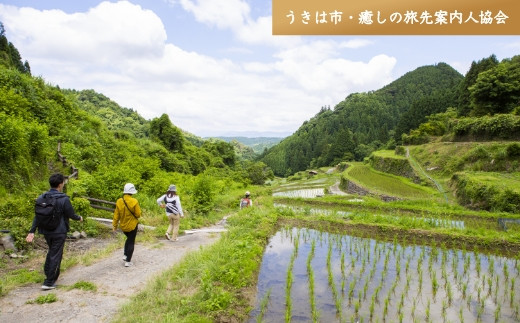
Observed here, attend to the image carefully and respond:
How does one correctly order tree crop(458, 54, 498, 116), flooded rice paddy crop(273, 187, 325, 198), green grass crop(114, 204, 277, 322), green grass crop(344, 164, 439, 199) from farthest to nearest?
tree crop(458, 54, 498, 116) → flooded rice paddy crop(273, 187, 325, 198) → green grass crop(344, 164, 439, 199) → green grass crop(114, 204, 277, 322)

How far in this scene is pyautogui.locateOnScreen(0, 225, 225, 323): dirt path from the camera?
4.73 m

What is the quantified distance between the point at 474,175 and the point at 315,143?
91.2 m

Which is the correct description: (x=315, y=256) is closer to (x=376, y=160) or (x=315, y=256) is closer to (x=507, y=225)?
(x=507, y=225)

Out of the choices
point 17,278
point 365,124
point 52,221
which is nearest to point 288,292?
point 52,221

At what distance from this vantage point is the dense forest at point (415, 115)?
111 ft

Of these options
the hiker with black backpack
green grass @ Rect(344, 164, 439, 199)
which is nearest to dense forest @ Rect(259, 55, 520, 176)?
green grass @ Rect(344, 164, 439, 199)

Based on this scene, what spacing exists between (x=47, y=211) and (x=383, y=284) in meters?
6.63

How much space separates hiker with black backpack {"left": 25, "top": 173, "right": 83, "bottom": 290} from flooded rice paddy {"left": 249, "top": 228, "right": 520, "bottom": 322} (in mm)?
3569

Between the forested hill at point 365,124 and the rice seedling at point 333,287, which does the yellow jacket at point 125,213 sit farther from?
the forested hill at point 365,124

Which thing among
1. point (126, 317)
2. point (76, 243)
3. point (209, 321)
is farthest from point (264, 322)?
point (76, 243)

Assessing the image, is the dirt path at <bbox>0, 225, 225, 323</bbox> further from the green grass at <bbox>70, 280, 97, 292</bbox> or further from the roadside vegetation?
the roadside vegetation

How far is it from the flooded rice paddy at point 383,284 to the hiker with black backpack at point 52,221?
3.57m

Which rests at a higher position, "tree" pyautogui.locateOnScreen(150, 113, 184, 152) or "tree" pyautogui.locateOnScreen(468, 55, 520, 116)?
"tree" pyautogui.locateOnScreen(468, 55, 520, 116)

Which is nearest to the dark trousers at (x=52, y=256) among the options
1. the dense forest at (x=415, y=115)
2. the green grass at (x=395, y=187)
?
the green grass at (x=395, y=187)
